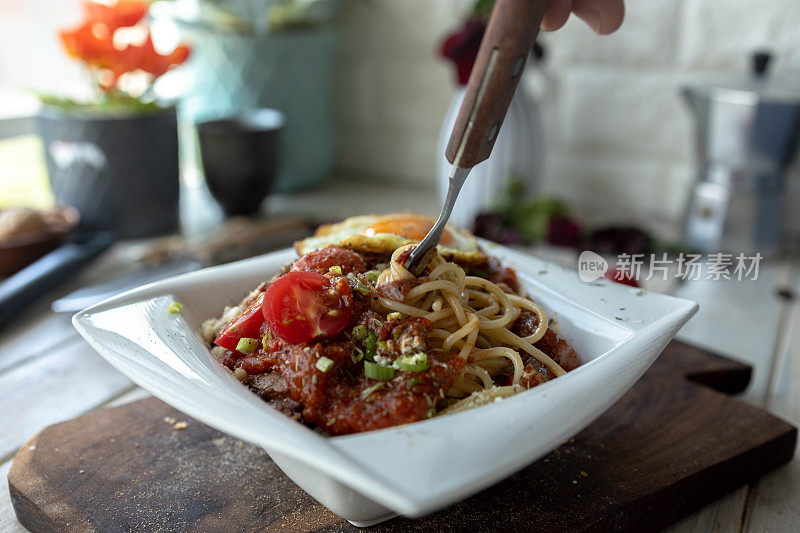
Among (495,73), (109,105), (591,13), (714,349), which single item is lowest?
(714,349)

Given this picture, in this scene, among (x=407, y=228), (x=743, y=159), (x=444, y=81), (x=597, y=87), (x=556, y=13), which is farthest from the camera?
(x=444, y=81)

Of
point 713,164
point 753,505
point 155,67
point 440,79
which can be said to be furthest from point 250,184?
point 753,505

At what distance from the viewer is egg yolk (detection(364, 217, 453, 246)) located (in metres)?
1.25

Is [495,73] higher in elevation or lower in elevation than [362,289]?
higher

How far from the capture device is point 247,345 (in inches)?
40.4

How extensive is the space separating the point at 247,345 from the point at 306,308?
0.41 feet

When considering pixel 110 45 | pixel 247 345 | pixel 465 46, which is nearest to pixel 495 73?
pixel 247 345

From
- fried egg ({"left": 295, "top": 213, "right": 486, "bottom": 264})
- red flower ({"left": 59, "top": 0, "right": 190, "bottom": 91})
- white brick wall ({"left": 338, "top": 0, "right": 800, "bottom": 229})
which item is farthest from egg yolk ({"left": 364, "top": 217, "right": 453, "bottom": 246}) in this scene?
white brick wall ({"left": 338, "top": 0, "right": 800, "bottom": 229})

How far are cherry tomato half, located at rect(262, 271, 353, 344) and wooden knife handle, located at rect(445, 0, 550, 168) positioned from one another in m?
0.26

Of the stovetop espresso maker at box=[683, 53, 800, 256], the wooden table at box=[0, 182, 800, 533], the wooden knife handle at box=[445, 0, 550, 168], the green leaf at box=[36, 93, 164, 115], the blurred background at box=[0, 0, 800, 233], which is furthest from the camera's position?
the blurred background at box=[0, 0, 800, 233]

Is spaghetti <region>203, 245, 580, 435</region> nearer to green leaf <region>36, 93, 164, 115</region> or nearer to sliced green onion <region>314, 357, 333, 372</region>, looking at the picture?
sliced green onion <region>314, 357, 333, 372</region>

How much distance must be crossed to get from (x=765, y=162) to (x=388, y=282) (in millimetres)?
1585

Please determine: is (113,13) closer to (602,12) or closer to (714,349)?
(602,12)

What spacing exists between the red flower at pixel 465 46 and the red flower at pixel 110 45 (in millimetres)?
928
